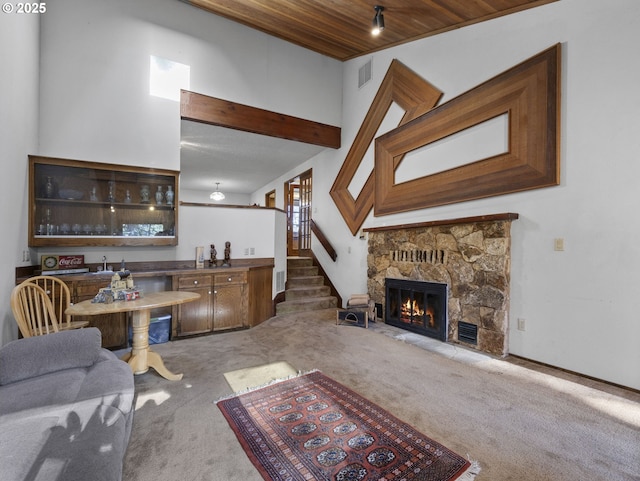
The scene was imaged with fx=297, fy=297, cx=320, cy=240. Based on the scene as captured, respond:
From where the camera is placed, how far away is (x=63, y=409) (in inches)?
58.6

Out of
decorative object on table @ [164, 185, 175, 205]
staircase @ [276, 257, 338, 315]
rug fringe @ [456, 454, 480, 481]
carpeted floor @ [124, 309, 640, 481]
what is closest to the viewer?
rug fringe @ [456, 454, 480, 481]

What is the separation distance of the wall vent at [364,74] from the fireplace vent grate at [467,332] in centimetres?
449

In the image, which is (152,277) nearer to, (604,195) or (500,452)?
(500,452)

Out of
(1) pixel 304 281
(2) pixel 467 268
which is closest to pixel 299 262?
(1) pixel 304 281

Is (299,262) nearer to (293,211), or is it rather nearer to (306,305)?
(306,305)

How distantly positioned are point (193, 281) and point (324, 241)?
3049 millimetres

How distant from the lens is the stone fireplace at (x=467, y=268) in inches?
130

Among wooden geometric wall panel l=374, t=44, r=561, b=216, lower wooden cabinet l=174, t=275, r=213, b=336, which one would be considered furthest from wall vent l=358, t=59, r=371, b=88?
lower wooden cabinet l=174, t=275, r=213, b=336

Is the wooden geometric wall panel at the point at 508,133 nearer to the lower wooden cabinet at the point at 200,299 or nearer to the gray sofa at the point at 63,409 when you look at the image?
the lower wooden cabinet at the point at 200,299

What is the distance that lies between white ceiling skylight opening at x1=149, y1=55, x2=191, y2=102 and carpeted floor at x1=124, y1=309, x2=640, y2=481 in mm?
3526

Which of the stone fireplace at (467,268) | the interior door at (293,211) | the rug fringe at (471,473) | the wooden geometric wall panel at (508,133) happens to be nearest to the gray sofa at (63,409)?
the rug fringe at (471,473)

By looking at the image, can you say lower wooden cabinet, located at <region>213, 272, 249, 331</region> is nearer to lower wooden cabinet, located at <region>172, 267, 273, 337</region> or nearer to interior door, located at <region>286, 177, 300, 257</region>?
lower wooden cabinet, located at <region>172, 267, 273, 337</region>

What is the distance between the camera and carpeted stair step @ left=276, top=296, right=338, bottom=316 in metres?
5.24

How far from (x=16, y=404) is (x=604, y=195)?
446cm
